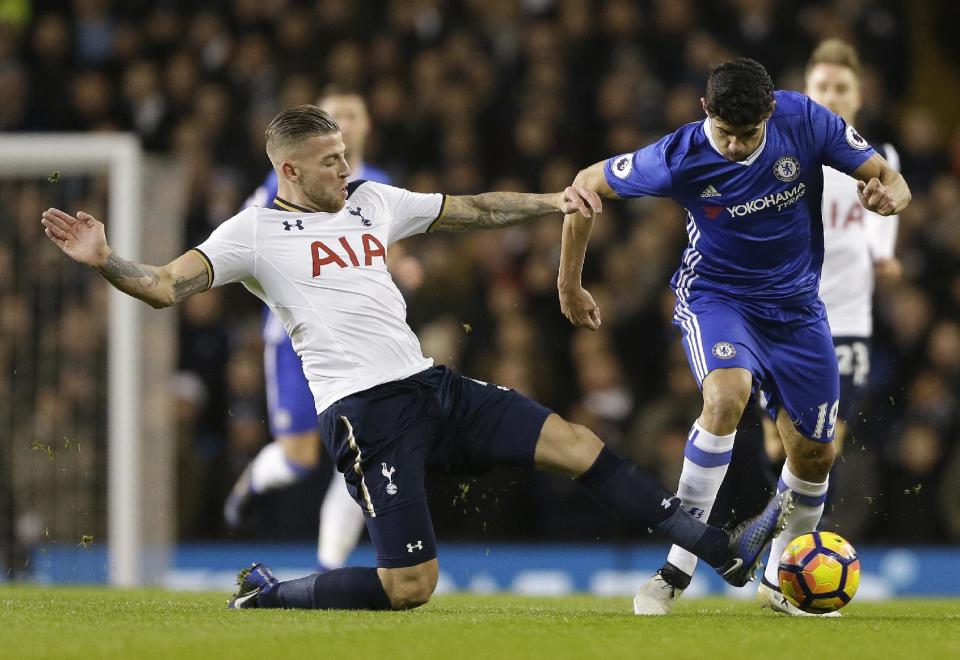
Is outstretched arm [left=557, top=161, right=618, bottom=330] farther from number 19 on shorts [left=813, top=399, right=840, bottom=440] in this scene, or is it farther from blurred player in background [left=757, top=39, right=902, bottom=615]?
blurred player in background [left=757, top=39, right=902, bottom=615]

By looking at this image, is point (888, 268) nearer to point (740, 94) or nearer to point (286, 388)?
point (740, 94)

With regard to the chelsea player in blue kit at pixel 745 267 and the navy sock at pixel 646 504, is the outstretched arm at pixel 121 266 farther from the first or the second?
the navy sock at pixel 646 504

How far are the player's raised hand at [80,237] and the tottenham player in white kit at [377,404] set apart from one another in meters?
0.52

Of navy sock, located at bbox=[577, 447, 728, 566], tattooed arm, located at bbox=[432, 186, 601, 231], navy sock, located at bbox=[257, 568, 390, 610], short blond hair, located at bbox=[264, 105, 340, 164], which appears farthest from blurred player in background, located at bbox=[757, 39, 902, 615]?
short blond hair, located at bbox=[264, 105, 340, 164]

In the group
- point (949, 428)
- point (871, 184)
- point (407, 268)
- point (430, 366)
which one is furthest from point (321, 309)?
point (949, 428)

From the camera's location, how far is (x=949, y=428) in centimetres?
950

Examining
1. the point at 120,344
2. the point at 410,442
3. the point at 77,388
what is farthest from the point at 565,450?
the point at 77,388

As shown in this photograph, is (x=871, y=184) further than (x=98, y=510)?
No

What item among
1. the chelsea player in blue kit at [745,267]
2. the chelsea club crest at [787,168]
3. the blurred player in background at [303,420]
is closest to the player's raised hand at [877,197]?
the chelsea player in blue kit at [745,267]

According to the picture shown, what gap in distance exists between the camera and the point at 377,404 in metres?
5.94

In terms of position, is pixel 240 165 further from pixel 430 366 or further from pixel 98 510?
pixel 430 366

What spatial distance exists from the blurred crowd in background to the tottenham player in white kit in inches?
53.2

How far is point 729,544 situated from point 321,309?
1830 millimetres

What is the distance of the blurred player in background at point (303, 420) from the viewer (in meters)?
8.12
